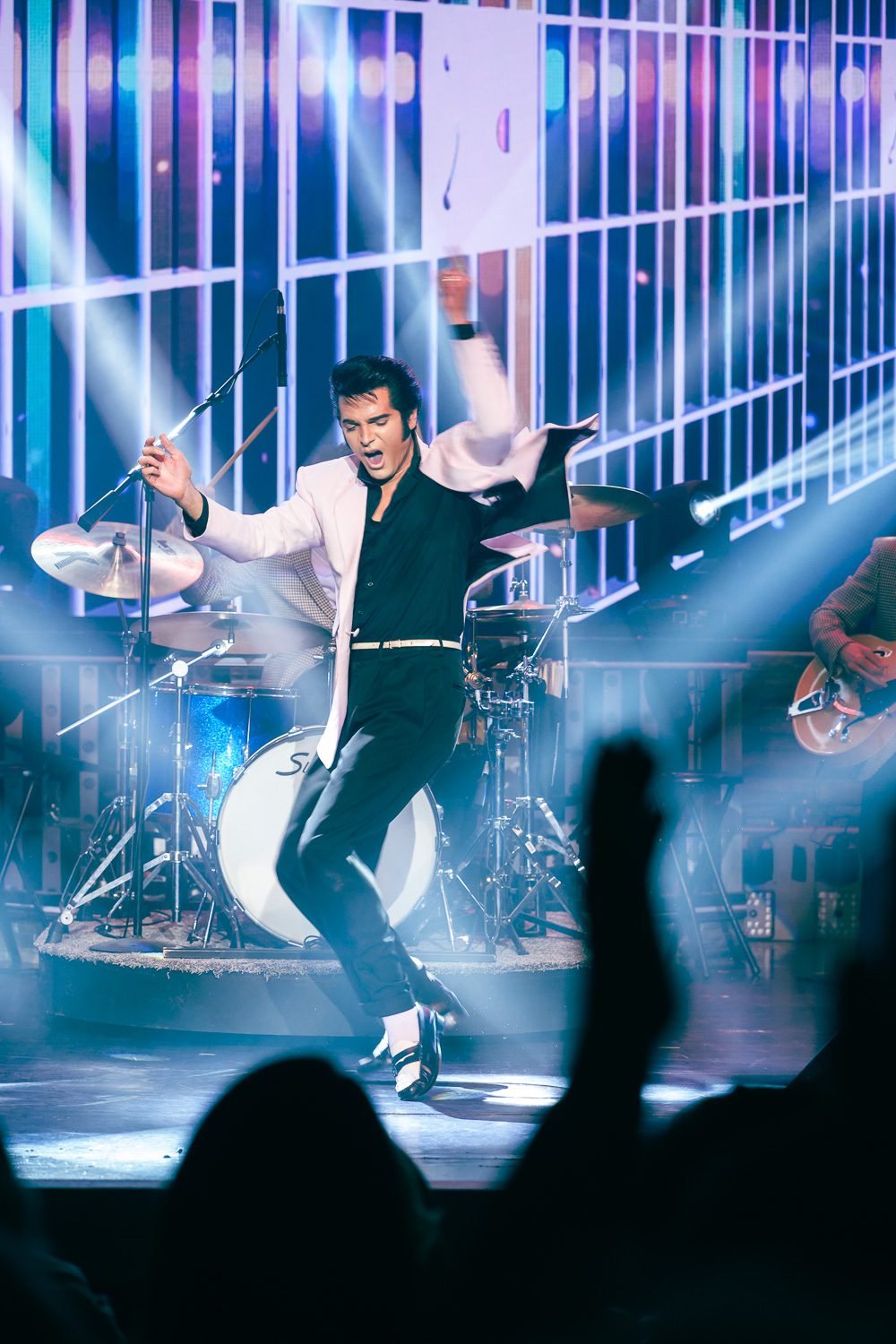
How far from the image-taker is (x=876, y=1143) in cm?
115

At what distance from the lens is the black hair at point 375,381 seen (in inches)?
140

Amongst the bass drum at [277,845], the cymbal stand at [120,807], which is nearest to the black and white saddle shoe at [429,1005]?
the bass drum at [277,845]

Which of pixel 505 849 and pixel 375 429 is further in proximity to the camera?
pixel 505 849

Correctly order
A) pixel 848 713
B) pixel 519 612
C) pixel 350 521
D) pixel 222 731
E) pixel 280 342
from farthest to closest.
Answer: pixel 848 713
pixel 222 731
pixel 519 612
pixel 280 342
pixel 350 521

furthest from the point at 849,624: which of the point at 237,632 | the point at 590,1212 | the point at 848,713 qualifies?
the point at 590,1212

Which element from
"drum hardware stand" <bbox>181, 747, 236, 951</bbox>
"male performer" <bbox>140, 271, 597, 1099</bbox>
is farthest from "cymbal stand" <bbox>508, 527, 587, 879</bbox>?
"male performer" <bbox>140, 271, 597, 1099</bbox>

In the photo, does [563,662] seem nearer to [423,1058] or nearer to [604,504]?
[604,504]

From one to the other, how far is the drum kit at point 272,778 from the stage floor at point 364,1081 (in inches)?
17.9

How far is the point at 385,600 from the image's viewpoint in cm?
357

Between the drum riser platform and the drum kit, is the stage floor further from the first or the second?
the drum kit

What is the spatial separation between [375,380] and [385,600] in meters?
0.56

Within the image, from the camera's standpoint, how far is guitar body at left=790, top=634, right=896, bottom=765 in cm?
558

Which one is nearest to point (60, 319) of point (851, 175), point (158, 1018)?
point (158, 1018)

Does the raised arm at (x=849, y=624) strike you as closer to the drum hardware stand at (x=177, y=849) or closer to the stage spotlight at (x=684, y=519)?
the stage spotlight at (x=684, y=519)
